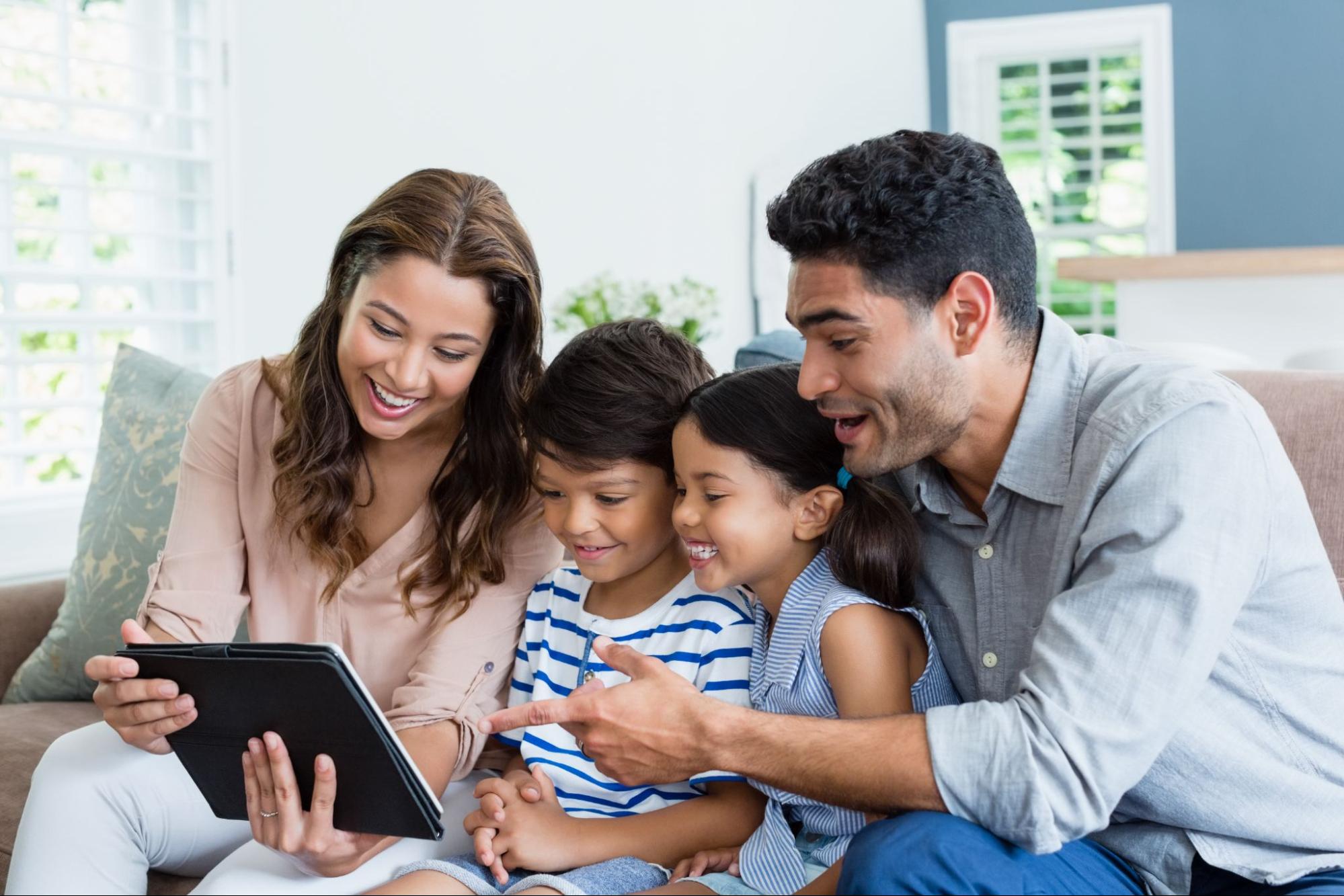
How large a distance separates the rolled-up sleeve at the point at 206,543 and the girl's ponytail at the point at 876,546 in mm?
805

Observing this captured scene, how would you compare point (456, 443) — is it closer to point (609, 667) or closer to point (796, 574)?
point (609, 667)

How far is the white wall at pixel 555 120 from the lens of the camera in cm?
324

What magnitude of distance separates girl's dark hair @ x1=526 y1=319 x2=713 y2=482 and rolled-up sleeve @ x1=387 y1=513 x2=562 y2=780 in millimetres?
202

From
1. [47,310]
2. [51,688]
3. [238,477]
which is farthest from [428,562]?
[47,310]

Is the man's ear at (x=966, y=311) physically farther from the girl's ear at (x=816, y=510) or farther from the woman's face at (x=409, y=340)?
the woman's face at (x=409, y=340)

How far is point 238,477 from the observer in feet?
5.63

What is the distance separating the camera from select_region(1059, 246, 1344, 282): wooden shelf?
436 cm

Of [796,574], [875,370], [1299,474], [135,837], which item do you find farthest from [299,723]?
[1299,474]

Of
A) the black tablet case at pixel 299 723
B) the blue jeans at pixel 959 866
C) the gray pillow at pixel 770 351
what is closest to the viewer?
the blue jeans at pixel 959 866

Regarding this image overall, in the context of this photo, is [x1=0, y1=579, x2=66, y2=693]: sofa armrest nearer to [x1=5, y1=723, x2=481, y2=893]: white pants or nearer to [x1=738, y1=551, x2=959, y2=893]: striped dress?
[x1=5, y1=723, x2=481, y2=893]: white pants

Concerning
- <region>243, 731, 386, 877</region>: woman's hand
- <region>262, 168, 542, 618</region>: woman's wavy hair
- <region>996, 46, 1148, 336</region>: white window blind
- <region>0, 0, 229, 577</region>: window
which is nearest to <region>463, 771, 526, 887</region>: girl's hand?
<region>243, 731, 386, 877</region>: woman's hand

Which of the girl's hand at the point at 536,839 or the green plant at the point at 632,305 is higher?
the green plant at the point at 632,305

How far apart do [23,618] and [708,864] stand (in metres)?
1.48

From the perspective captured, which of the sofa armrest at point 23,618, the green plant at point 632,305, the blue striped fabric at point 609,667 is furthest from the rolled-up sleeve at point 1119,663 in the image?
the green plant at point 632,305
